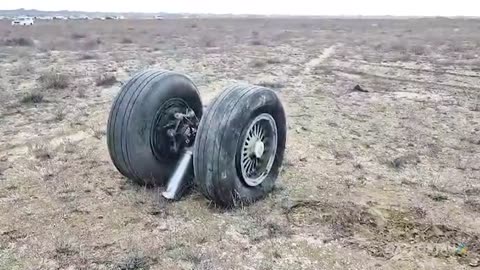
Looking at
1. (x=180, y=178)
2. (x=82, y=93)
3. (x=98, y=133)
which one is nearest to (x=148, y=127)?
(x=180, y=178)

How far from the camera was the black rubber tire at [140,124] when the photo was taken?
4184mm

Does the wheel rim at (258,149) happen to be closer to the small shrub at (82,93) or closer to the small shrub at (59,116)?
the small shrub at (59,116)

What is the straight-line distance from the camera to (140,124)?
4.21 m

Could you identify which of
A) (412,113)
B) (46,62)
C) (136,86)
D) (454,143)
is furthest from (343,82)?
(46,62)

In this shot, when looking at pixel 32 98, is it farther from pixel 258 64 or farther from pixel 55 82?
pixel 258 64

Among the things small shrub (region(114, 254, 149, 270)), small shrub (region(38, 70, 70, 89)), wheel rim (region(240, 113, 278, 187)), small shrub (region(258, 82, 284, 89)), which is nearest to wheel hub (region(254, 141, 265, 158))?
wheel rim (region(240, 113, 278, 187))

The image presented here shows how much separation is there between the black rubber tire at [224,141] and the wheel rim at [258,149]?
101 millimetres

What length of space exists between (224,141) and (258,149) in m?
0.52

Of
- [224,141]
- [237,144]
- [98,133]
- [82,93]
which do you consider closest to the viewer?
[224,141]

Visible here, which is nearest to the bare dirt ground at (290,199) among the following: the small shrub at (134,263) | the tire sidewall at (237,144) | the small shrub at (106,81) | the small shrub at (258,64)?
the small shrub at (134,263)

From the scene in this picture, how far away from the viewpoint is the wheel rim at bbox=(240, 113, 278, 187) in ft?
13.4

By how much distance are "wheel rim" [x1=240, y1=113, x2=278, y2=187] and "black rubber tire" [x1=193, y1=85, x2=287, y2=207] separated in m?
0.10

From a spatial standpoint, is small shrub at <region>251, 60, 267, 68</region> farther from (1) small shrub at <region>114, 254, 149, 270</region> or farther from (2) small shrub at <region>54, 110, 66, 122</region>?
(1) small shrub at <region>114, 254, 149, 270</region>

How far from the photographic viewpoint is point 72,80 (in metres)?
11.9
